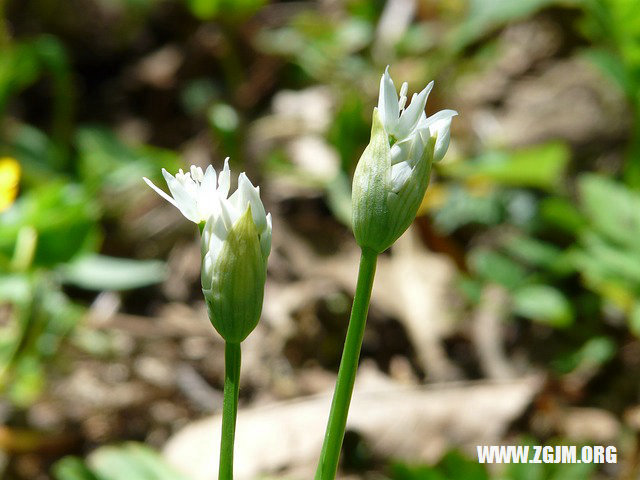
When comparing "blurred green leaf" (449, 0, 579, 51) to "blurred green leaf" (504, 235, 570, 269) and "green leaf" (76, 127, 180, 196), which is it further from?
"green leaf" (76, 127, 180, 196)

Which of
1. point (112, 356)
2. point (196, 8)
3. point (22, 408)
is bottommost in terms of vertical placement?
point (22, 408)

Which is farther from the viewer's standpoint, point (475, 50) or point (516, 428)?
point (475, 50)

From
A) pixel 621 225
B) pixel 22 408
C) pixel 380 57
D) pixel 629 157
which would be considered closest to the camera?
pixel 621 225

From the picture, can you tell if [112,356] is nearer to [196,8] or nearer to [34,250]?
[34,250]

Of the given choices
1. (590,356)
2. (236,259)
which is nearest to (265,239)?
(236,259)

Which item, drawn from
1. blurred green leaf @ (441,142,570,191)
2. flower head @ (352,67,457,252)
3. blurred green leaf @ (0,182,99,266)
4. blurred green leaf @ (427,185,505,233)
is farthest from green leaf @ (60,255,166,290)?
flower head @ (352,67,457,252)

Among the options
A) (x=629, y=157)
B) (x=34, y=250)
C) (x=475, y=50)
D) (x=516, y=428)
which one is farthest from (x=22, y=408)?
(x=475, y=50)
